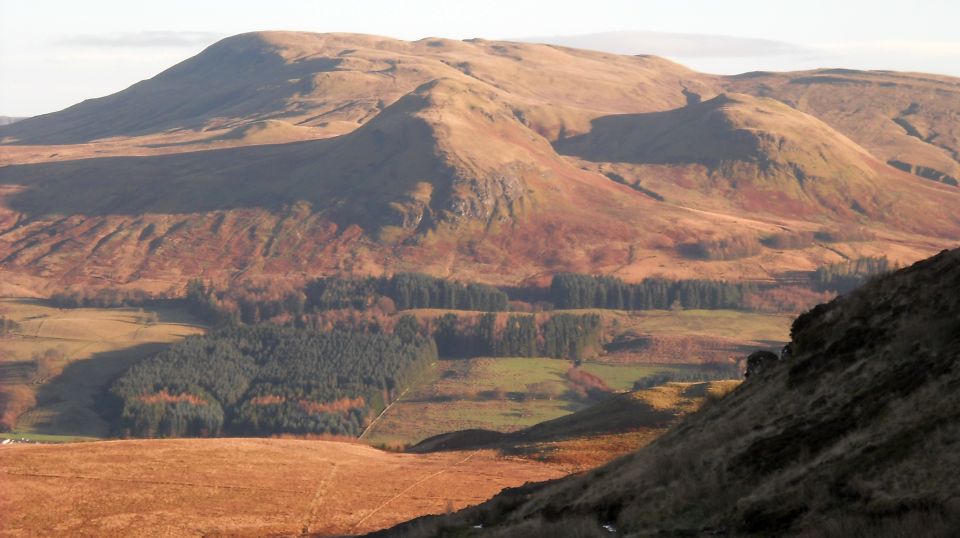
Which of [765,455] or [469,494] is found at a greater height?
[765,455]

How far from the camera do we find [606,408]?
268 feet

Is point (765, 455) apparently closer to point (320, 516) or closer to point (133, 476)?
point (320, 516)

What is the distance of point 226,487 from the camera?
55688 mm

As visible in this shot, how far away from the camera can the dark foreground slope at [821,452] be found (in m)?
25.3

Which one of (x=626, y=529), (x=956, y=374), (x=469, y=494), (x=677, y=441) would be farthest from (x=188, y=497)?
(x=956, y=374)

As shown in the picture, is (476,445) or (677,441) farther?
(476,445)

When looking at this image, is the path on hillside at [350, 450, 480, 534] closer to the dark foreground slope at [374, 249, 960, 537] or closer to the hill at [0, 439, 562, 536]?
the hill at [0, 439, 562, 536]

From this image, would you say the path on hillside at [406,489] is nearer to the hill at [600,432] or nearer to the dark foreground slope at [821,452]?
the hill at [600,432]

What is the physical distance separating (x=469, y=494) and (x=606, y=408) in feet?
88.0

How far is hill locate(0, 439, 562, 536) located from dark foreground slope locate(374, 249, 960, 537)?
10261 millimetres

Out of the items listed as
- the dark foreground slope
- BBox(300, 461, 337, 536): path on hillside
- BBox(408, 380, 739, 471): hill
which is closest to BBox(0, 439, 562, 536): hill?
BBox(300, 461, 337, 536): path on hillside

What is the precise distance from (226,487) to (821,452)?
34249 mm

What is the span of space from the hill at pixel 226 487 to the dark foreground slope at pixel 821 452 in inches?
404

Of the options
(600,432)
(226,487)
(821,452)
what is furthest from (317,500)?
(821,452)
